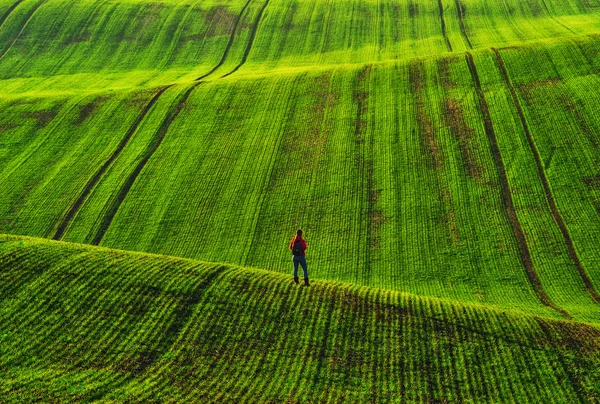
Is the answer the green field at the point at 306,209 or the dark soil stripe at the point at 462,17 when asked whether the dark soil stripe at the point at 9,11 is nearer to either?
the green field at the point at 306,209

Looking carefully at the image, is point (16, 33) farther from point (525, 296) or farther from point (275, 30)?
point (525, 296)

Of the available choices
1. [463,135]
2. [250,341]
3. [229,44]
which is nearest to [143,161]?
[463,135]

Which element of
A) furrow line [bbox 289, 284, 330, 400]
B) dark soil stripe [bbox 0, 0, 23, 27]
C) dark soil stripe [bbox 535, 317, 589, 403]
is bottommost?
dark soil stripe [bbox 0, 0, 23, 27]

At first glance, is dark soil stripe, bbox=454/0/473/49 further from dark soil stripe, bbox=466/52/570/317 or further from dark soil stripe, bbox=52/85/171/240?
dark soil stripe, bbox=52/85/171/240

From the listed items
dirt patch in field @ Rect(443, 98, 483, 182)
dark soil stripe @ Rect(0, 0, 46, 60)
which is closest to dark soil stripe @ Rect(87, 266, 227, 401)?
dirt patch in field @ Rect(443, 98, 483, 182)

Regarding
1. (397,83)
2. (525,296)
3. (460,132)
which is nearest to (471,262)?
(525,296)

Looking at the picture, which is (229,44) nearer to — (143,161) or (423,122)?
(143,161)

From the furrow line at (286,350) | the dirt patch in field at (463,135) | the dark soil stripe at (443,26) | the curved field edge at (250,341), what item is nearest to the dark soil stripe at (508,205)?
the dirt patch in field at (463,135)
